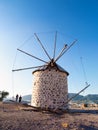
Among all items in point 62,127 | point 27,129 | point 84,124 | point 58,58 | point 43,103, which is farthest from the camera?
point 58,58

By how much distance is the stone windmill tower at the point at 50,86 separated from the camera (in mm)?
19094

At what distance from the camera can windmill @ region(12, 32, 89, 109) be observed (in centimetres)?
1909

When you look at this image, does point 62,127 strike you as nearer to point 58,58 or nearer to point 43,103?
point 43,103

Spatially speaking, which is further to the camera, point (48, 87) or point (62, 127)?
point (48, 87)

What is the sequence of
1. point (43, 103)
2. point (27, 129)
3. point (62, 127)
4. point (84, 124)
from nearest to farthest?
point (27, 129) < point (62, 127) < point (84, 124) < point (43, 103)

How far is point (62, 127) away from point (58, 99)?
930 cm

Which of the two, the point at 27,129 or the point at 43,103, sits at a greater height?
the point at 43,103

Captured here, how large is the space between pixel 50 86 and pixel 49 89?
1.24 feet

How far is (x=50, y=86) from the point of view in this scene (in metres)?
19.2

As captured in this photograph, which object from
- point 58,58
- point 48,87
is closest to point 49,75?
point 48,87

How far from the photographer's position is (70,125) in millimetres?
10430

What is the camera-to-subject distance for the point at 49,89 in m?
19.2

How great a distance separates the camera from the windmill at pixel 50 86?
19094mm

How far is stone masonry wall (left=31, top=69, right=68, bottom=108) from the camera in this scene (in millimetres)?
19078
